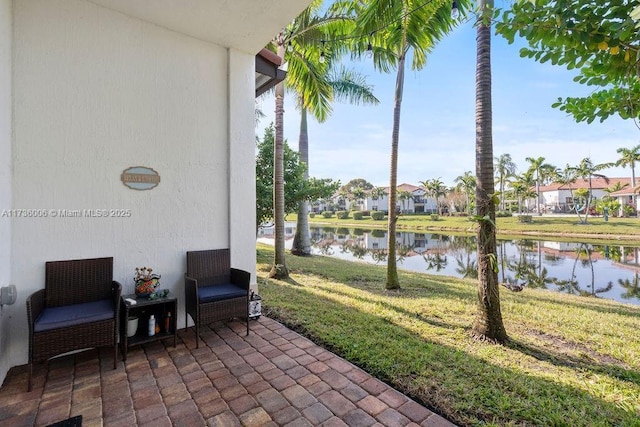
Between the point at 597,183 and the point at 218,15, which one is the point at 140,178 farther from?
the point at 597,183

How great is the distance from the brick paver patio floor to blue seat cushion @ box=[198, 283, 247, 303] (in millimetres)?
526

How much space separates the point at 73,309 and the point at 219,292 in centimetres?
137

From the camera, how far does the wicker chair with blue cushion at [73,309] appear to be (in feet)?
7.86

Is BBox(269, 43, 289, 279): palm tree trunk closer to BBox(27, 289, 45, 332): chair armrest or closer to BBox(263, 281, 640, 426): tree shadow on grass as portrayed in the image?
BBox(263, 281, 640, 426): tree shadow on grass

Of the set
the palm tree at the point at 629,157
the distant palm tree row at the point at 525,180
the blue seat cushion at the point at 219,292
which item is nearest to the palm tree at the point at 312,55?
the blue seat cushion at the point at 219,292

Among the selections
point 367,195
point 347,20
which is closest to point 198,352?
point 347,20

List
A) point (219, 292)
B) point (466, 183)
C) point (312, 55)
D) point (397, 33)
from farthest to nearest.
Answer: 1. point (466, 183)
2. point (312, 55)
3. point (397, 33)
4. point (219, 292)

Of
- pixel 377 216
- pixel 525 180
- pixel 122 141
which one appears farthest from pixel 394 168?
pixel 525 180

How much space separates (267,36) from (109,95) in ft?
6.84

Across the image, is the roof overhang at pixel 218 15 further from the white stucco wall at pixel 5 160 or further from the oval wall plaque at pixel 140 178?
the oval wall plaque at pixel 140 178

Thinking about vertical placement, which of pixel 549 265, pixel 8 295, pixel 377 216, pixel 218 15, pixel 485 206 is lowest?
pixel 549 265

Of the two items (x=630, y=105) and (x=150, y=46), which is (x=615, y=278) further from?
(x=150, y=46)

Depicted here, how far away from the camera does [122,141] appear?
11.0ft

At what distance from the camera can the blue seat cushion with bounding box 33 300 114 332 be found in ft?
8.03
